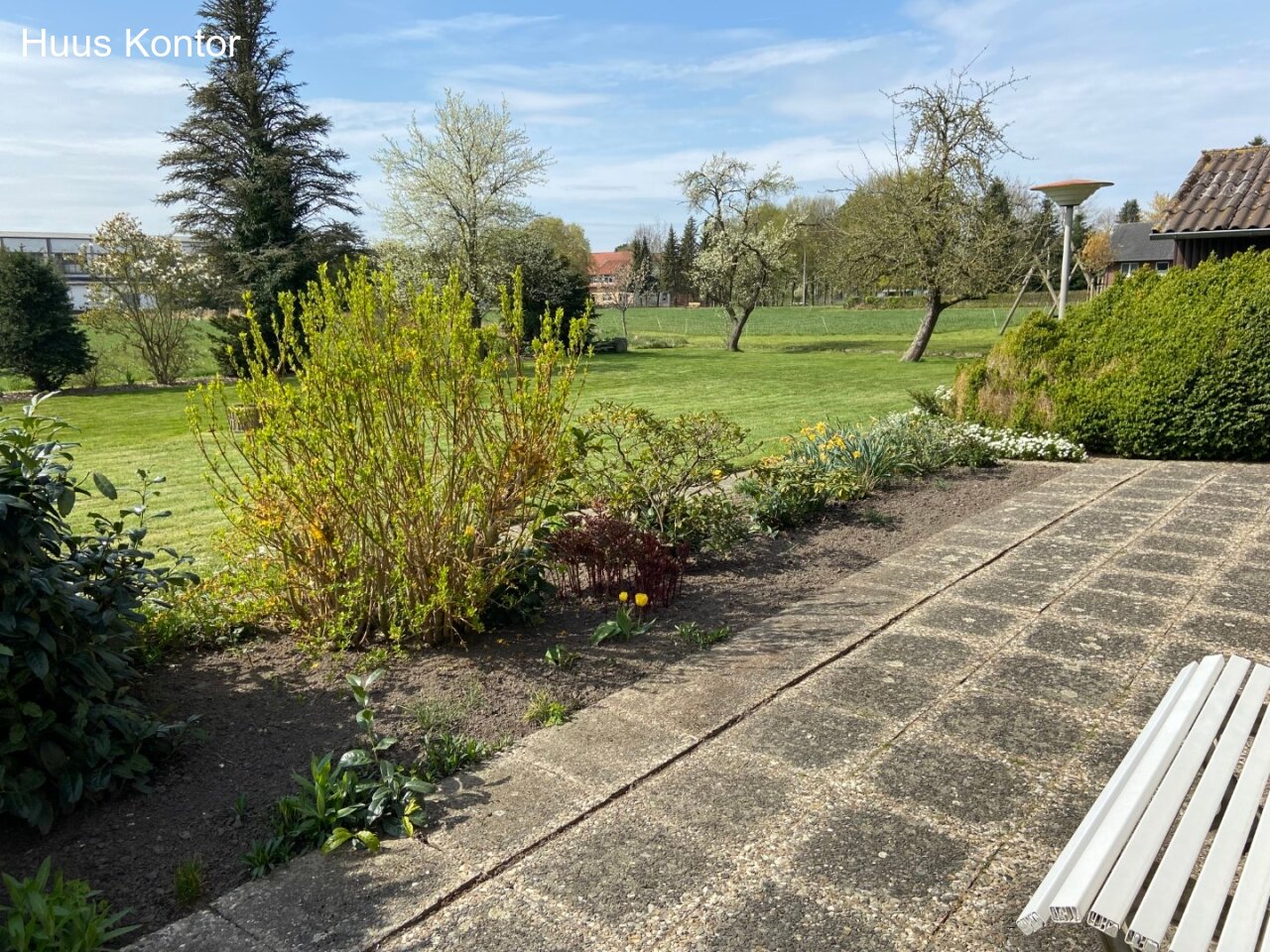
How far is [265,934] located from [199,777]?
0.87 metres

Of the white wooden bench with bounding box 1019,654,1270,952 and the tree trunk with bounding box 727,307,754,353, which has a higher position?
the tree trunk with bounding box 727,307,754,353

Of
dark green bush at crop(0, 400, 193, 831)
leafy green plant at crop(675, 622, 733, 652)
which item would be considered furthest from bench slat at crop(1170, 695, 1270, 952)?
dark green bush at crop(0, 400, 193, 831)

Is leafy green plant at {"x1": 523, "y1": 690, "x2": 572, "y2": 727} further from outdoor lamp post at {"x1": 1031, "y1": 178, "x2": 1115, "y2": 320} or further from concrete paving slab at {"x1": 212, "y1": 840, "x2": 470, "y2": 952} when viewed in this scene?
outdoor lamp post at {"x1": 1031, "y1": 178, "x2": 1115, "y2": 320}

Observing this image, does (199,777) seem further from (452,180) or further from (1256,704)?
(452,180)

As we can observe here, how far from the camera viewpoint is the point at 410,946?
75.7 inches

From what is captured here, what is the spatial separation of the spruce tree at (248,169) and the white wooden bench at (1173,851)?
65.9ft

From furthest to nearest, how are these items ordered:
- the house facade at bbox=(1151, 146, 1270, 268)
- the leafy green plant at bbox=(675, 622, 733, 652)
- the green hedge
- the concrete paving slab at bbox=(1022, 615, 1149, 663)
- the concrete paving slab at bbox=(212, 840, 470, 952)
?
the house facade at bbox=(1151, 146, 1270, 268), the green hedge, the leafy green plant at bbox=(675, 622, 733, 652), the concrete paving slab at bbox=(1022, 615, 1149, 663), the concrete paving slab at bbox=(212, 840, 470, 952)

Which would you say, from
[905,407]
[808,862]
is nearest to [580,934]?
[808,862]

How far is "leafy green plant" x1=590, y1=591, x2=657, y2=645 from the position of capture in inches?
147

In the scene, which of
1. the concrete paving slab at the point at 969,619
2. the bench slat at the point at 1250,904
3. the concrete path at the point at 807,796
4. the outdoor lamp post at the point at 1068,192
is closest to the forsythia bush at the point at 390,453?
the concrete path at the point at 807,796

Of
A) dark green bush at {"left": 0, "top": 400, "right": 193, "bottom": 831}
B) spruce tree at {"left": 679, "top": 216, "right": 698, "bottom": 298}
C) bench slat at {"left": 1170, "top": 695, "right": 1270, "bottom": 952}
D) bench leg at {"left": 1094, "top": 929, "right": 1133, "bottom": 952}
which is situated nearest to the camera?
bench slat at {"left": 1170, "top": 695, "right": 1270, "bottom": 952}

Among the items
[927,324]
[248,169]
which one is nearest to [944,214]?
[927,324]

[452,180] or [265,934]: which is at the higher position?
[452,180]

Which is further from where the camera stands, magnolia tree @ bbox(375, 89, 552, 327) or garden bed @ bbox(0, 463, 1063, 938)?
magnolia tree @ bbox(375, 89, 552, 327)
